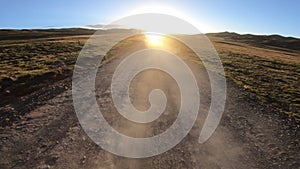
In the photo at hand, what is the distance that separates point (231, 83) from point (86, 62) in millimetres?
13166

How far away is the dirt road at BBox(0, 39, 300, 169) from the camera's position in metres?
8.41

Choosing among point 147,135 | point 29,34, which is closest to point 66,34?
point 29,34

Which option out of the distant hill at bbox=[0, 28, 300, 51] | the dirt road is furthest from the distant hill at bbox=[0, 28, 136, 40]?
the dirt road

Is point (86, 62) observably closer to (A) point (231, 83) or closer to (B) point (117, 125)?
(A) point (231, 83)

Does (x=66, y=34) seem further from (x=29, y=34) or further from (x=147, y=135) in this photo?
(x=147, y=135)

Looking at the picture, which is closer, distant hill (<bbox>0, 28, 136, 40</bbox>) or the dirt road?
the dirt road

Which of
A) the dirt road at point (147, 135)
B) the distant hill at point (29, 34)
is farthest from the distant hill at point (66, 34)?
the dirt road at point (147, 135)

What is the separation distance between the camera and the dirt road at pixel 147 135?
8.41m

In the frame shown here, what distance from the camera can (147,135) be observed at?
33.4 ft

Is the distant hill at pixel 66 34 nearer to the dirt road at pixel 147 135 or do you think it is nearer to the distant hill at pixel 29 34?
the distant hill at pixel 29 34

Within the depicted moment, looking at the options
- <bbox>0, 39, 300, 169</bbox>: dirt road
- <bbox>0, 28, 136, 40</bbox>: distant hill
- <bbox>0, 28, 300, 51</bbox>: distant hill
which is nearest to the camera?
<bbox>0, 39, 300, 169</bbox>: dirt road

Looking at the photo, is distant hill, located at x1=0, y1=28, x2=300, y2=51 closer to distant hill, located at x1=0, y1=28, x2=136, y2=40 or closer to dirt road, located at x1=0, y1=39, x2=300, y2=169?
distant hill, located at x1=0, y1=28, x2=136, y2=40

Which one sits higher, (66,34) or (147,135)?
(66,34)

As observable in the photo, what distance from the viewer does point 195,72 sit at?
23.0 m
